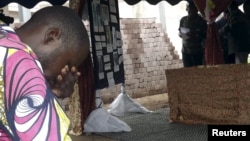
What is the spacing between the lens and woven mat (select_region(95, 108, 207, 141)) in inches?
169

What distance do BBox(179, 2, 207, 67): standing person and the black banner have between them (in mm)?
1850

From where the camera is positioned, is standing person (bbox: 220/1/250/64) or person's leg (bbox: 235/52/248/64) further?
person's leg (bbox: 235/52/248/64)

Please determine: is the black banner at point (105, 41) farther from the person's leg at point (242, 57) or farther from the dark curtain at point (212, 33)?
the person's leg at point (242, 57)

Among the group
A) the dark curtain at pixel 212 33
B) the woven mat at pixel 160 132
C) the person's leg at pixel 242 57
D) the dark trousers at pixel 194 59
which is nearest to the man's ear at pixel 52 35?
the woven mat at pixel 160 132

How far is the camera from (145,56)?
8.98m

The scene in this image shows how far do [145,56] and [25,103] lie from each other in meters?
8.25

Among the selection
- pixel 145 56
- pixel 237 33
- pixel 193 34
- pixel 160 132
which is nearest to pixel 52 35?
pixel 160 132

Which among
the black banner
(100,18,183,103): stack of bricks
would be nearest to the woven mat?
the black banner

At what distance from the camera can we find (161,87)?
30.6ft

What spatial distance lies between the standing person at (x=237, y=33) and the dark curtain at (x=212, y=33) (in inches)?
21.7

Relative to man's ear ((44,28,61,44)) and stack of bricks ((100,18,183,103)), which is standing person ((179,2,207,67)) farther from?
man's ear ((44,28,61,44))

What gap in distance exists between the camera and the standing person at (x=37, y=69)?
0.76m

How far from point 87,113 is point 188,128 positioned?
1191mm

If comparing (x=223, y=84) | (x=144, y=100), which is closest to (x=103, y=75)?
(x=223, y=84)
